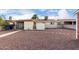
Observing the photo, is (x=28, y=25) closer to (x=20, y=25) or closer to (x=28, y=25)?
(x=28, y=25)

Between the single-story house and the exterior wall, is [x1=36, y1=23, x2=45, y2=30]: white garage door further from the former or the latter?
the exterior wall

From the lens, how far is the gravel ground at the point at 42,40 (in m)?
7.66

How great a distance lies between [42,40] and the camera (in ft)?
25.3

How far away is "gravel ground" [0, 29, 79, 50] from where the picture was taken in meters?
7.66

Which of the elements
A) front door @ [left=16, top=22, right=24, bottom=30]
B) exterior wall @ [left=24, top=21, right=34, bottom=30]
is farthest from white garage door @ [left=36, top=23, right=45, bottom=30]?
front door @ [left=16, top=22, right=24, bottom=30]

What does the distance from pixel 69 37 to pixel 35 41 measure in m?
0.64

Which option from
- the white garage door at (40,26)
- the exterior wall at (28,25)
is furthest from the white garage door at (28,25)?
the white garage door at (40,26)

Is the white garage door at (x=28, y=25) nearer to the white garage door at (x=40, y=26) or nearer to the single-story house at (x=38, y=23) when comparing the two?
the single-story house at (x=38, y=23)

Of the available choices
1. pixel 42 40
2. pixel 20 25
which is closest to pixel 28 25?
pixel 20 25

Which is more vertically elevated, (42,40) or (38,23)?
(38,23)
